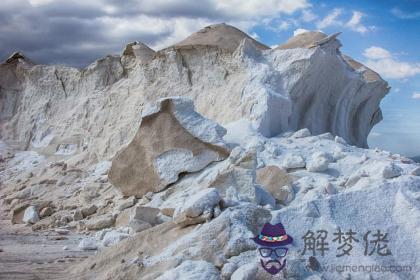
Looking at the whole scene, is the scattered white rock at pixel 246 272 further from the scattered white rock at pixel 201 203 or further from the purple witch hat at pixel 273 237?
the scattered white rock at pixel 201 203

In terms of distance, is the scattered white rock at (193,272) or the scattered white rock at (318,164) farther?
the scattered white rock at (318,164)

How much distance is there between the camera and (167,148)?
786cm

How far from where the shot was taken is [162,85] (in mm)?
11352

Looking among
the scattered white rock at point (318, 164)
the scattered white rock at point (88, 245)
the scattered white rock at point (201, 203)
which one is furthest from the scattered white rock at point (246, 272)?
the scattered white rock at point (318, 164)

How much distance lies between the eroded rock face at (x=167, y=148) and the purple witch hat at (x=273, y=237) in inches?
137

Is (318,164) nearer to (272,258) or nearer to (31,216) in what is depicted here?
(272,258)

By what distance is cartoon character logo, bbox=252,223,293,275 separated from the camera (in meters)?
3.75

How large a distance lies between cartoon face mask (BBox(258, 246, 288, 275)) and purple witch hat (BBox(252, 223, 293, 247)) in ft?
0.22

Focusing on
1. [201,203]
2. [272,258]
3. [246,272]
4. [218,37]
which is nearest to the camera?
[246,272]

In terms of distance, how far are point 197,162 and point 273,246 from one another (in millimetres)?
3757

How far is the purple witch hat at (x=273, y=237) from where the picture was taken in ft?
13.4

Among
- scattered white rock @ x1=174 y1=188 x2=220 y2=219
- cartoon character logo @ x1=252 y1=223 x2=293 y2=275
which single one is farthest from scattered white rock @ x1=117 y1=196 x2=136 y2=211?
cartoon character logo @ x1=252 y1=223 x2=293 y2=275

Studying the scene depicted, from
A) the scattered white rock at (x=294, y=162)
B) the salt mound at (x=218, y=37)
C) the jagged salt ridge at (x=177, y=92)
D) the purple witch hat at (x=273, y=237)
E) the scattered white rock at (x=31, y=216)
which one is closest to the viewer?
the purple witch hat at (x=273, y=237)

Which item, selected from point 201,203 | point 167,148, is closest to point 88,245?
point 201,203
